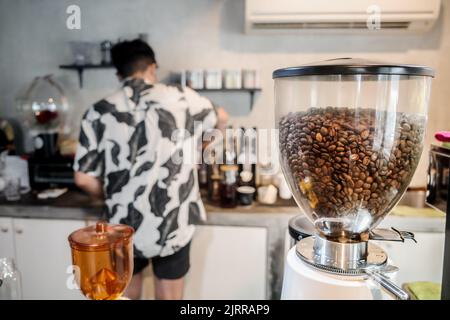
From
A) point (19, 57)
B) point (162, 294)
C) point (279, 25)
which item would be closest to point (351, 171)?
point (279, 25)

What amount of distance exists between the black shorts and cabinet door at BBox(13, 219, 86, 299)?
A: 0.82 ft

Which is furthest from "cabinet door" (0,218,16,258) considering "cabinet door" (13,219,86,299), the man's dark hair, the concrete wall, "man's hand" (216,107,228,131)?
"man's hand" (216,107,228,131)

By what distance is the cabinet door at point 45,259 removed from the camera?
21.3 inches

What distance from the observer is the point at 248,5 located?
0.54 meters

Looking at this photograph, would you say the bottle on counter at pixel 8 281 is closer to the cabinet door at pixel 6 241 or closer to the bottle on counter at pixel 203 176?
the cabinet door at pixel 6 241

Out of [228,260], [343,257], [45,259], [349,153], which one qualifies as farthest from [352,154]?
[228,260]

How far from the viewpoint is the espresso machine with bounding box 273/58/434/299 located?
346mm

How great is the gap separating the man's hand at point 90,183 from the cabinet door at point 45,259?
9 cm

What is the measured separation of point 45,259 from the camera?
73 centimetres

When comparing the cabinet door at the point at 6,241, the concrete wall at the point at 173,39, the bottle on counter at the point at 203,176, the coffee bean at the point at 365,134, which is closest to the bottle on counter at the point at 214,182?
the bottle on counter at the point at 203,176

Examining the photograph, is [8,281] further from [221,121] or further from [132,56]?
[221,121]

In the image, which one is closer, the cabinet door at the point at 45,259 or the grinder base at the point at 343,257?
the grinder base at the point at 343,257

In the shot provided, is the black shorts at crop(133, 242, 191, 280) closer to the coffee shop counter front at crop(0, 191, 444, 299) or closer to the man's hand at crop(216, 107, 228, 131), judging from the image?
the coffee shop counter front at crop(0, 191, 444, 299)
